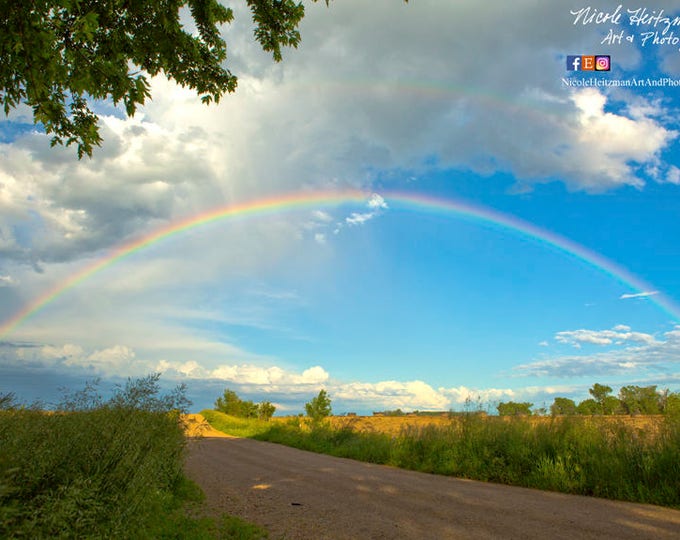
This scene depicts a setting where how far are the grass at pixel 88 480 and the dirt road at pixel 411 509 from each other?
1184 millimetres

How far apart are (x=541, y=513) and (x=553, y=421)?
6350 mm

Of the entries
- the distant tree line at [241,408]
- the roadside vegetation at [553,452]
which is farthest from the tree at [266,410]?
the roadside vegetation at [553,452]

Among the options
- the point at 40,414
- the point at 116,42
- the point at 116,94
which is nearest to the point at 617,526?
the point at 40,414

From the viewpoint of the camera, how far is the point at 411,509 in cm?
888

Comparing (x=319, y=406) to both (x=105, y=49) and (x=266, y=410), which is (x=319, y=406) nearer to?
(x=266, y=410)

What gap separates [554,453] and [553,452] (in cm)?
5

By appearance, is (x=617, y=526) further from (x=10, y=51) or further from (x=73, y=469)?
(x=10, y=51)

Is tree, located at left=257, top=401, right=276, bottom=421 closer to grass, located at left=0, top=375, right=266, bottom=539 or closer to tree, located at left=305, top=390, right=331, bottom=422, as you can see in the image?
tree, located at left=305, top=390, right=331, bottom=422

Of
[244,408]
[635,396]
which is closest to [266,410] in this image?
[244,408]

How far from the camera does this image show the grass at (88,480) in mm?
4610

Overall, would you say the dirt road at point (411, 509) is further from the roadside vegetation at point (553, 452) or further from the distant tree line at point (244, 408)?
the distant tree line at point (244, 408)

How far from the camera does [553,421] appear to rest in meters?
14.2

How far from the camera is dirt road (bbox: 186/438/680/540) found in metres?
7.38

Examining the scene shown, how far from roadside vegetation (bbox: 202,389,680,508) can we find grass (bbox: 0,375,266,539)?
8142 mm
